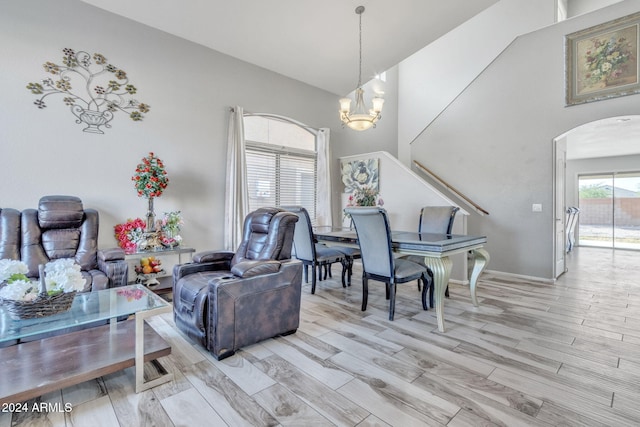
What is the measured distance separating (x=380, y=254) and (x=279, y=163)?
10.00 feet

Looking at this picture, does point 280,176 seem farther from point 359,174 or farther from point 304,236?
point 304,236

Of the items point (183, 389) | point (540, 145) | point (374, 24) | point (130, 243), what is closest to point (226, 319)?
point (183, 389)

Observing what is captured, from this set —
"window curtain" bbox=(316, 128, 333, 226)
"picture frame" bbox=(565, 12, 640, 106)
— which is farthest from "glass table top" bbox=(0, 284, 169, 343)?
"picture frame" bbox=(565, 12, 640, 106)

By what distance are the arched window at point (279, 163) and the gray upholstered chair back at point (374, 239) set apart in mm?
2447

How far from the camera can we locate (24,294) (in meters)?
1.68

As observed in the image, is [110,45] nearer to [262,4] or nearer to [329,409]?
[262,4]

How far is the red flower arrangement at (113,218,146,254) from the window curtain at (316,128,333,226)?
123 inches

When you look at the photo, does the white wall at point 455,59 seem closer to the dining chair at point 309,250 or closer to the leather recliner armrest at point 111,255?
the dining chair at point 309,250

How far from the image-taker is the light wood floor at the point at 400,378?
1625 mm

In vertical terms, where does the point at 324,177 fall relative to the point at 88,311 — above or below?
above

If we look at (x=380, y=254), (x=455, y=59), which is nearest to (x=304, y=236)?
(x=380, y=254)

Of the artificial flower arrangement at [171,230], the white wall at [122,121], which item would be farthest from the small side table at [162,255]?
the white wall at [122,121]

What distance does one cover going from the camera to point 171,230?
3.76 metres

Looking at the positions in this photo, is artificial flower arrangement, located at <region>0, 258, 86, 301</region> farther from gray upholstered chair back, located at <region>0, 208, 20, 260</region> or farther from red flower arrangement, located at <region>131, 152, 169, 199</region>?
red flower arrangement, located at <region>131, 152, 169, 199</region>
